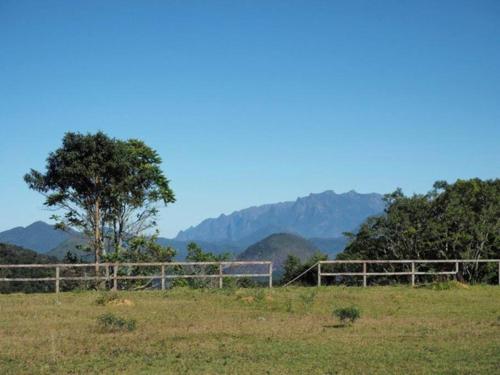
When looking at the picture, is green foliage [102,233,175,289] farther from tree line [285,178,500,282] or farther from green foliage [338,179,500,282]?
green foliage [338,179,500,282]

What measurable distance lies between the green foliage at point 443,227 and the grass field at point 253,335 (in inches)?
413

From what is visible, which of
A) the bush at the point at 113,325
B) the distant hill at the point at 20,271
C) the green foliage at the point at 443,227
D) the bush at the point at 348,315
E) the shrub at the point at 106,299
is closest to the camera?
the bush at the point at 113,325

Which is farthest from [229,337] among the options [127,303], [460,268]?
[460,268]

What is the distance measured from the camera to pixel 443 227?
34781 mm

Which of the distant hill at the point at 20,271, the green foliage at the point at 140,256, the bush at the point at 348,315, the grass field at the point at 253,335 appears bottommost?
the distant hill at the point at 20,271

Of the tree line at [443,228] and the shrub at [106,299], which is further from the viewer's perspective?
the tree line at [443,228]

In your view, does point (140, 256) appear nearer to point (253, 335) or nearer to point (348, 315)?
point (348, 315)

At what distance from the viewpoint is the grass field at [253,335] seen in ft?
35.8

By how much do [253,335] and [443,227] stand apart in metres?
23.1

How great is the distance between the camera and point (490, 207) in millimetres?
34625

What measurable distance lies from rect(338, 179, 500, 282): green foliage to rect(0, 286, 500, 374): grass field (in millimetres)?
10502

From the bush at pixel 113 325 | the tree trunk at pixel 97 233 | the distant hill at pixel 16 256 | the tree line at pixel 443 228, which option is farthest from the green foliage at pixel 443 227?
the distant hill at pixel 16 256

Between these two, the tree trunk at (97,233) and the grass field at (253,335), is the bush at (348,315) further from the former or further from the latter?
the tree trunk at (97,233)

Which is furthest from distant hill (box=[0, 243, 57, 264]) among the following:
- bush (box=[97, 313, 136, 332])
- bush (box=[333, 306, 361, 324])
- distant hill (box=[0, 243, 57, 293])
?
bush (box=[333, 306, 361, 324])
